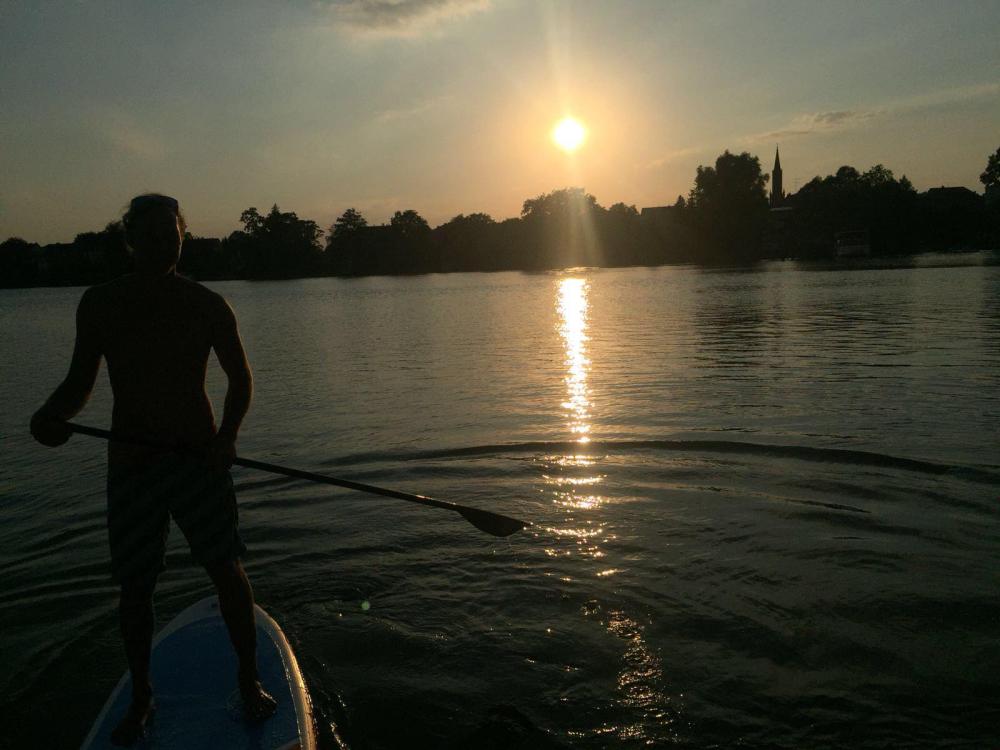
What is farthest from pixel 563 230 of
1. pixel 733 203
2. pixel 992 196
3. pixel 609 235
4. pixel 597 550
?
pixel 597 550

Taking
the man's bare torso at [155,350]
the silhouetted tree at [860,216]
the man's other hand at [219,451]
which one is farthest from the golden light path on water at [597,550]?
the silhouetted tree at [860,216]

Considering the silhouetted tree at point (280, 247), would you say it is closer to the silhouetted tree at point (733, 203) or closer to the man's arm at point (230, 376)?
the silhouetted tree at point (733, 203)

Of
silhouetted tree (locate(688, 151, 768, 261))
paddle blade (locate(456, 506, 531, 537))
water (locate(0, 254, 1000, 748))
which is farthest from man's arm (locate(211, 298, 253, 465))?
silhouetted tree (locate(688, 151, 768, 261))

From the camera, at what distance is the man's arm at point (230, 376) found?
3.38m

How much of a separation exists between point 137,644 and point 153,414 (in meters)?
1.04

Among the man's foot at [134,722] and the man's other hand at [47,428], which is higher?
the man's other hand at [47,428]

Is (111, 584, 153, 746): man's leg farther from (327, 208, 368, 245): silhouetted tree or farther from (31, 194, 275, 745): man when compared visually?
(327, 208, 368, 245): silhouetted tree

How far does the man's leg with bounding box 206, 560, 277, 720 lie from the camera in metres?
3.50

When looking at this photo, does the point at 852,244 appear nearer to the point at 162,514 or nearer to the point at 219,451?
the point at 219,451

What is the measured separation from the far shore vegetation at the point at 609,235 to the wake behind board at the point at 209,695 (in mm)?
99948

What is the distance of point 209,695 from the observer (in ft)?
11.9

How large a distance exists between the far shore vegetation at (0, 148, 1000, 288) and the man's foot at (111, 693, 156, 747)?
330 ft

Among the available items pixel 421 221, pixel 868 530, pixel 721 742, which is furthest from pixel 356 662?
pixel 421 221

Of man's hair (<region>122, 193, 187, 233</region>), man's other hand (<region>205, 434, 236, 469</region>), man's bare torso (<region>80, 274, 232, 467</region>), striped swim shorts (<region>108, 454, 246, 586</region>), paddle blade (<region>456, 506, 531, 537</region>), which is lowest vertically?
paddle blade (<region>456, 506, 531, 537</region>)
